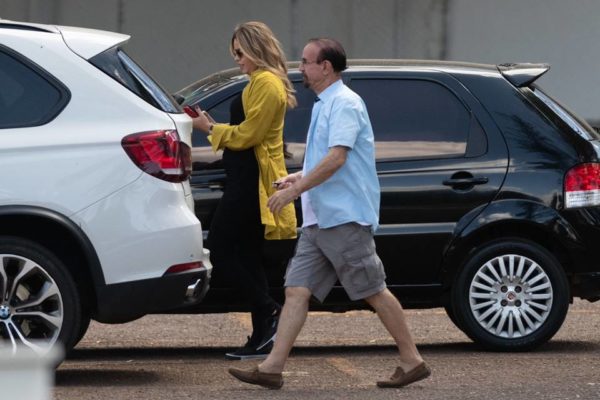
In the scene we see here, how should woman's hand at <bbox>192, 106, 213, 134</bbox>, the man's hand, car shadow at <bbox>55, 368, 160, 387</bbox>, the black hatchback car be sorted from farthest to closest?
the black hatchback car, woman's hand at <bbox>192, 106, 213, 134</bbox>, car shadow at <bbox>55, 368, 160, 387</bbox>, the man's hand

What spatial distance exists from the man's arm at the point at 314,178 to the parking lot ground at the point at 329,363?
2.66 feet

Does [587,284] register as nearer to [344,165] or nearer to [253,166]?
[253,166]

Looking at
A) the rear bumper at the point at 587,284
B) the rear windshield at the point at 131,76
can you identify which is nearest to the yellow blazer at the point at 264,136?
the rear windshield at the point at 131,76

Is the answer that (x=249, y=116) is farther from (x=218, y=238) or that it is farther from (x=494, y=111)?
(x=494, y=111)

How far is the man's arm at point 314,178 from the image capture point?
5.24 m

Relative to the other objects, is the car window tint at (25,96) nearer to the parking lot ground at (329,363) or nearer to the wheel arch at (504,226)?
the parking lot ground at (329,363)

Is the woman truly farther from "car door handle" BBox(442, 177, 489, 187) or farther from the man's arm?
the man's arm

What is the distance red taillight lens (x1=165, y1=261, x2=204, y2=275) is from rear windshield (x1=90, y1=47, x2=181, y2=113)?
2.27 feet

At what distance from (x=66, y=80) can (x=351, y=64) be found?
2.25 metres

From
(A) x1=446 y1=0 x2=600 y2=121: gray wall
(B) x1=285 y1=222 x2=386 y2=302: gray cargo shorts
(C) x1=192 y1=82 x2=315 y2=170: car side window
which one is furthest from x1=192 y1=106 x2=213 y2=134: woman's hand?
(A) x1=446 y1=0 x2=600 y2=121: gray wall

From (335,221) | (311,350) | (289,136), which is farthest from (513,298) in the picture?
(335,221)

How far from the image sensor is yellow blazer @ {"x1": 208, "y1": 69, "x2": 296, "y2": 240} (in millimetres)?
6395

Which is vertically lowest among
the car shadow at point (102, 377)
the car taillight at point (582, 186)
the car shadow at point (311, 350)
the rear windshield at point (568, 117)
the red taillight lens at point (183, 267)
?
the car shadow at point (311, 350)

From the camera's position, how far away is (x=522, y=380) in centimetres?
579
